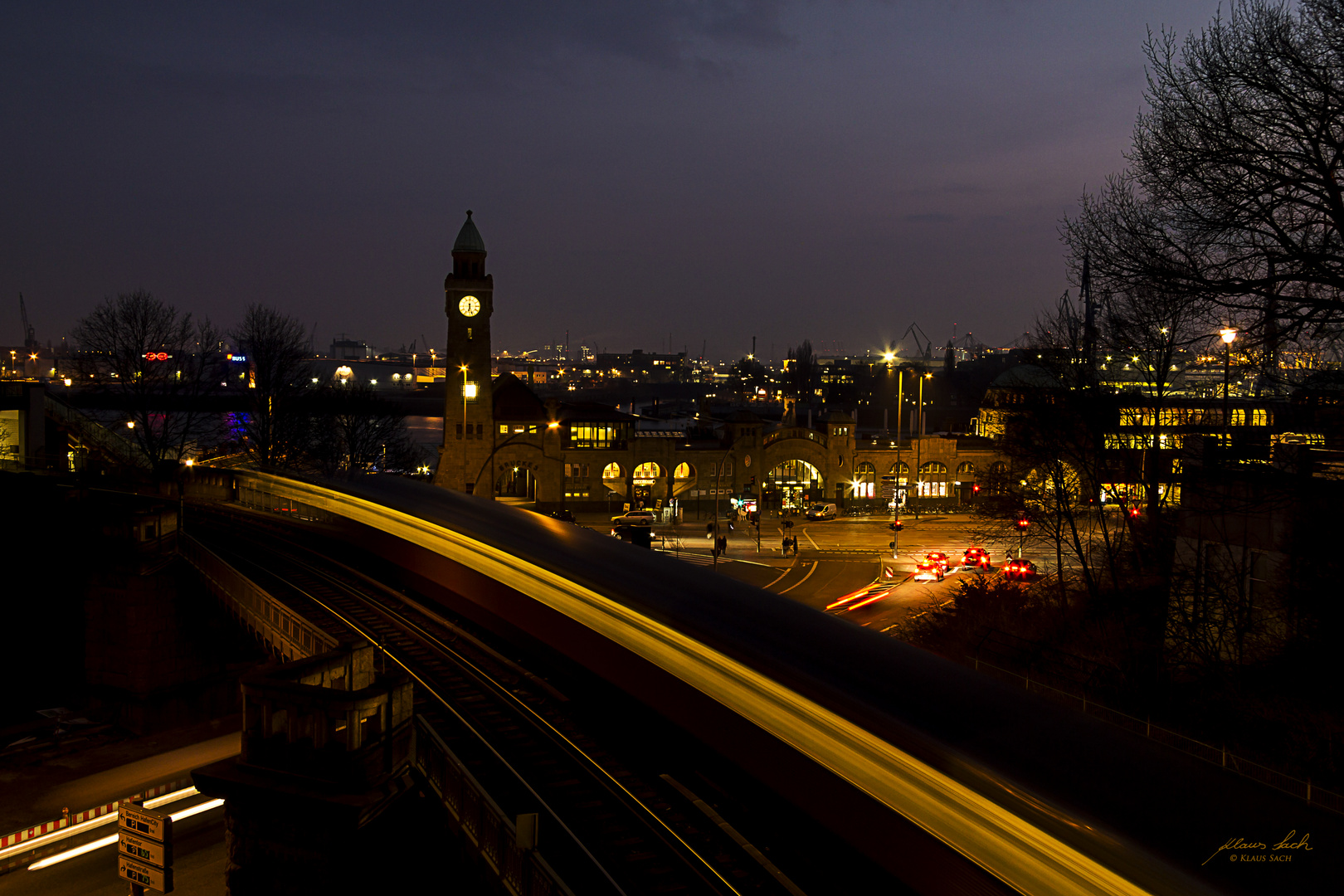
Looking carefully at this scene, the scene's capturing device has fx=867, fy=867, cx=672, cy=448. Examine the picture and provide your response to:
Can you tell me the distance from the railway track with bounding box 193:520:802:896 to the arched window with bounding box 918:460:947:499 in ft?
153

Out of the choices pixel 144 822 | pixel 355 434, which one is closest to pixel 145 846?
pixel 144 822

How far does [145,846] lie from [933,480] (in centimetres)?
5449

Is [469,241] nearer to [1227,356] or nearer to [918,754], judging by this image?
[1227,356]

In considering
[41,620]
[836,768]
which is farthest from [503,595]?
[41,620]

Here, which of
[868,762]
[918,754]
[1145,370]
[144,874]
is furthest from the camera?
[1145,370]

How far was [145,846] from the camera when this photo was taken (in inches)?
403

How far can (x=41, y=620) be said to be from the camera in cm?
2647

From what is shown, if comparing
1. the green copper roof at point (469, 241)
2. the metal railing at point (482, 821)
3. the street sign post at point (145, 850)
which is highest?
the green copper roof at point (469, 241)

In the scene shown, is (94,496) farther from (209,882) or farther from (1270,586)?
(1270,586)

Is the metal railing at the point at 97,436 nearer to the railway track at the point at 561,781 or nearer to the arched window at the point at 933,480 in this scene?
the railway track at the point at 561,781

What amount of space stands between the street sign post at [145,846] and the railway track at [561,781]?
3.28 metres

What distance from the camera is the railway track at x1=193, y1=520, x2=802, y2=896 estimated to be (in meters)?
8.15

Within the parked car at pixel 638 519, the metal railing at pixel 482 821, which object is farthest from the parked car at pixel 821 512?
the metal railing at pixel 482 821

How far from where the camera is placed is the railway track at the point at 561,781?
8.15 meters
